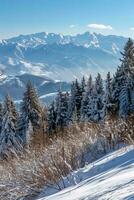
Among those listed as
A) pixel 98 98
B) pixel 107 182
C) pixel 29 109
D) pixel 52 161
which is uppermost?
pixel 29 109

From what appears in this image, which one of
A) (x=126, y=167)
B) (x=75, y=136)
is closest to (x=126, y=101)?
(x=75, y=136)

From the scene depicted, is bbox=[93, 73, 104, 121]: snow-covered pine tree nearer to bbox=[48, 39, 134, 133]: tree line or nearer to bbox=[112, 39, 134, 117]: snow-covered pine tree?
bbox=[48, 39, 134, 133]: tree line

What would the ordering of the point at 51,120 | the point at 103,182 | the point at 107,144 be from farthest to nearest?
the point at 51,120 < the point at 107,144 < the point at 103,182

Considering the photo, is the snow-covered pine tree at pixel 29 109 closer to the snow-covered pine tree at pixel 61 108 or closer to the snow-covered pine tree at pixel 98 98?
the snow-covered pine tree at pixel 61 108

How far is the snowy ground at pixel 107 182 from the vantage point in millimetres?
3372

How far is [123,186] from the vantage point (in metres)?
3.51

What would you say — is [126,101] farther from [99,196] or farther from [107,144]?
[99,196]

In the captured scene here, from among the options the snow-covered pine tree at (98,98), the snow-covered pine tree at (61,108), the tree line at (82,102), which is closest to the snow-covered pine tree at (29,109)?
the tree line at (82,102)

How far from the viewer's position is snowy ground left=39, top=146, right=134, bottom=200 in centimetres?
337

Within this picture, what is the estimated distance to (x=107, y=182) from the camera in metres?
3.87

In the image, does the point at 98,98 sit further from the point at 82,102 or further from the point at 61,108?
the point at 61,108

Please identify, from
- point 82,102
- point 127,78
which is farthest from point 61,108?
point 127,78

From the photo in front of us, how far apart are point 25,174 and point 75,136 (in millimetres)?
1745

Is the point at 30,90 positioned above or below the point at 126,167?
above
